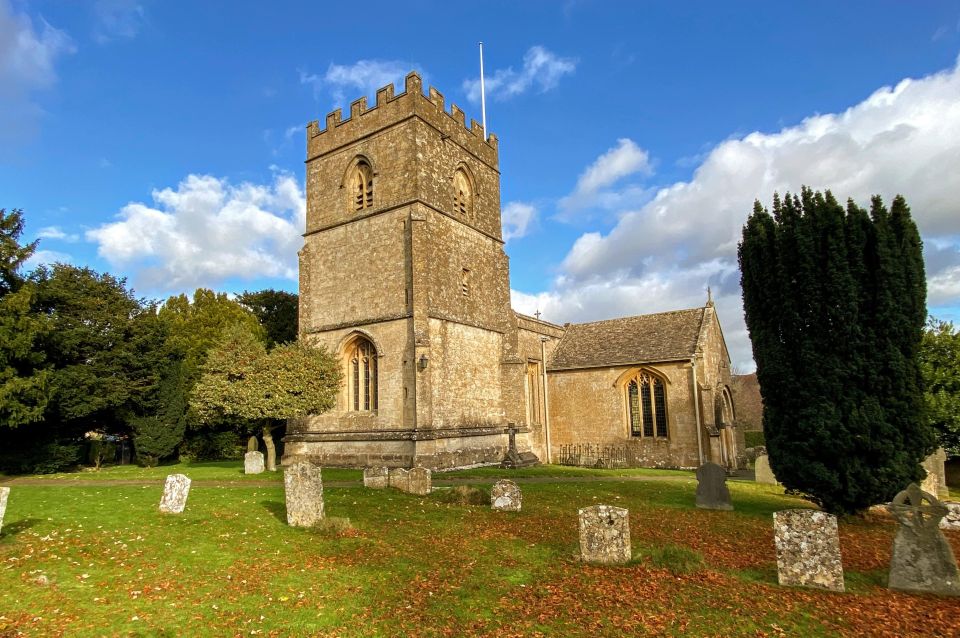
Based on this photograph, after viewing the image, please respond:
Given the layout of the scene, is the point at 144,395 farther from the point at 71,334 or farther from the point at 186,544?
the point at 186,544

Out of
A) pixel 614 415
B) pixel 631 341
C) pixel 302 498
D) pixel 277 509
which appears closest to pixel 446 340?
pixel 614 415

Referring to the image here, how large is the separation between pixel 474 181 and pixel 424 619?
2309 centimetres

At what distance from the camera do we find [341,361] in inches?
949

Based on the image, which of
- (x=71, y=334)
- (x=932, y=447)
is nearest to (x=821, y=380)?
(x=932, y=447)

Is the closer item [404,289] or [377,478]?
[377,478]

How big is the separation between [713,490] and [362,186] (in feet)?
62.3

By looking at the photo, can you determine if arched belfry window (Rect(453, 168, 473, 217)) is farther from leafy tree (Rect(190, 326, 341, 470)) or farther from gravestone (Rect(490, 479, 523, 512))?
gravestone (Rect(490, 479, 523, 512))

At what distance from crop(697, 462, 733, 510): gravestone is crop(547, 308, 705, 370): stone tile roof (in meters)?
12.5

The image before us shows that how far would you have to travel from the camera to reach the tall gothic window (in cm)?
2514

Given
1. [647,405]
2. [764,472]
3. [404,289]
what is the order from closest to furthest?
[764,472] < [404,289] < [647,405]

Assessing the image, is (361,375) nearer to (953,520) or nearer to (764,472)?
(764,472)

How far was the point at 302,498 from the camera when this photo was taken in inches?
418

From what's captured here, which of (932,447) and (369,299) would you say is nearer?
(932,447)

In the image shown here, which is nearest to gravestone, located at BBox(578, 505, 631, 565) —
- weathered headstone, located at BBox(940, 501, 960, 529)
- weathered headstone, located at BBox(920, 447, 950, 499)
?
weathered headstone, located at BBox(940, 501, 960, 529)
